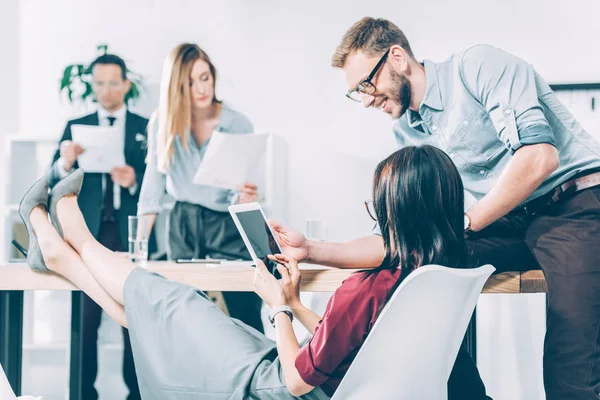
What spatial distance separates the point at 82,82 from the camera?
3953mm

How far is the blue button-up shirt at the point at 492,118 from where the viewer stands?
165 cm

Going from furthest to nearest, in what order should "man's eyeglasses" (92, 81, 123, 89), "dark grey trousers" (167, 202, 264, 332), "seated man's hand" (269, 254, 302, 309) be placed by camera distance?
"man's eyeglasses" (92, 81, 123, 89), "dark grey trousers" (167, 202, 264, 332), "seated man's hand" (269, 254, 302, 309)

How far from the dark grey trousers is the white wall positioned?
3.02ft

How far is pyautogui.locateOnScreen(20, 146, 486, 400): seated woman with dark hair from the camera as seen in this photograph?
1.33 metres

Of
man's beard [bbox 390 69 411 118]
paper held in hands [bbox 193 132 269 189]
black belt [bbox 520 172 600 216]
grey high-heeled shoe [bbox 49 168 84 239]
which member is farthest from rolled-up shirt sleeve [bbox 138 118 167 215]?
black belt [bbox 520 172 600 216]

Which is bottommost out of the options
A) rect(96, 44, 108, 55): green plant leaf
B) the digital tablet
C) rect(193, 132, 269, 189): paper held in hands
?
the digital tablet

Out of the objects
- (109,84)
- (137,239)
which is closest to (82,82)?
(109,84)

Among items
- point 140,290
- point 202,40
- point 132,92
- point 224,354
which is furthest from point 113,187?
point 224,354

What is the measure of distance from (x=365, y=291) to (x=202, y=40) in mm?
2945

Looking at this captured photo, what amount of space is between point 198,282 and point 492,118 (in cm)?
82

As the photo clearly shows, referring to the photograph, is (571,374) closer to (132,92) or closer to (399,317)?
(399,317)

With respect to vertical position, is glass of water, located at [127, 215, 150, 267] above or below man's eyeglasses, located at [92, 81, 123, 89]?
below

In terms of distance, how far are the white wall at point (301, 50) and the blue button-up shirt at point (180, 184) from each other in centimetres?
89

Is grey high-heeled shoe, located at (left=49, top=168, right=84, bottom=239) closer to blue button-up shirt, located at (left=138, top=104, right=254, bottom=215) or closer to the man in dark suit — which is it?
blue button-up shirt, located at (left=138, top=104, right=254, bottom=215)
